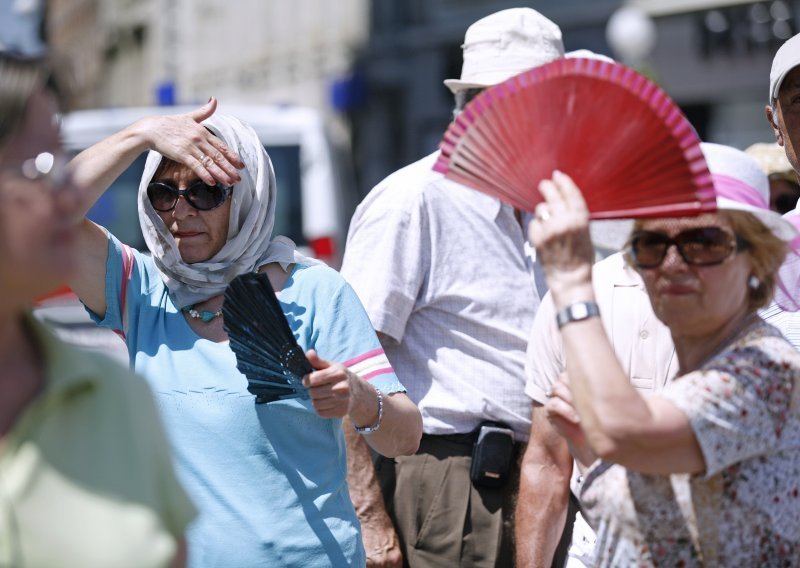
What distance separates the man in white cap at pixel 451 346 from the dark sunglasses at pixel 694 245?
4.46ft

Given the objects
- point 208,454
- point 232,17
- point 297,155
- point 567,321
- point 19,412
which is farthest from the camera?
point 232,17

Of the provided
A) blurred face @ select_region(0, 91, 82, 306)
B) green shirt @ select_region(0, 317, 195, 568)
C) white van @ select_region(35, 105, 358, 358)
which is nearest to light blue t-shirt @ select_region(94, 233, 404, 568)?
green shirt @ select_region(0, 317, 195, 568)

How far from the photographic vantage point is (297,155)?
8484 mm

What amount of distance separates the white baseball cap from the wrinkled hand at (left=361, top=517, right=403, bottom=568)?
1640 millimetres

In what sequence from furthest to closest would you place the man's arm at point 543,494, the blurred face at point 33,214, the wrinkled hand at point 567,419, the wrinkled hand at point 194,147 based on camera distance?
the man's arm at point 543,494, the wrinkled hand at point 194,147, the wrinkled hand at point 567,419, the blurred face at point 33,214

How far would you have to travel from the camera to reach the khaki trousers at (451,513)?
3.60 metres

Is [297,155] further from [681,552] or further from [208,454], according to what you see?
[681,552]

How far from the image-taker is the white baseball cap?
12.0ft

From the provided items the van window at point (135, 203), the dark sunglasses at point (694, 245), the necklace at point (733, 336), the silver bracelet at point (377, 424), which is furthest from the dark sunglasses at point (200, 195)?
the van window at point (135, 203)

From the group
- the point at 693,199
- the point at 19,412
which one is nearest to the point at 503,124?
the point at 693,199

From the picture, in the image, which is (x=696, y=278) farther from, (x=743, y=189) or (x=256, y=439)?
(x=256, y=439)

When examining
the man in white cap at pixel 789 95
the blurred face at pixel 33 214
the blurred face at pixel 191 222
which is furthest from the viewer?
the man in white cap at pixel 789 95

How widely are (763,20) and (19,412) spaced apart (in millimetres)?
14853

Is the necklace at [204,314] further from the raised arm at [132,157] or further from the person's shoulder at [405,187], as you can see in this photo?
the person's shoulder at [405,187]
